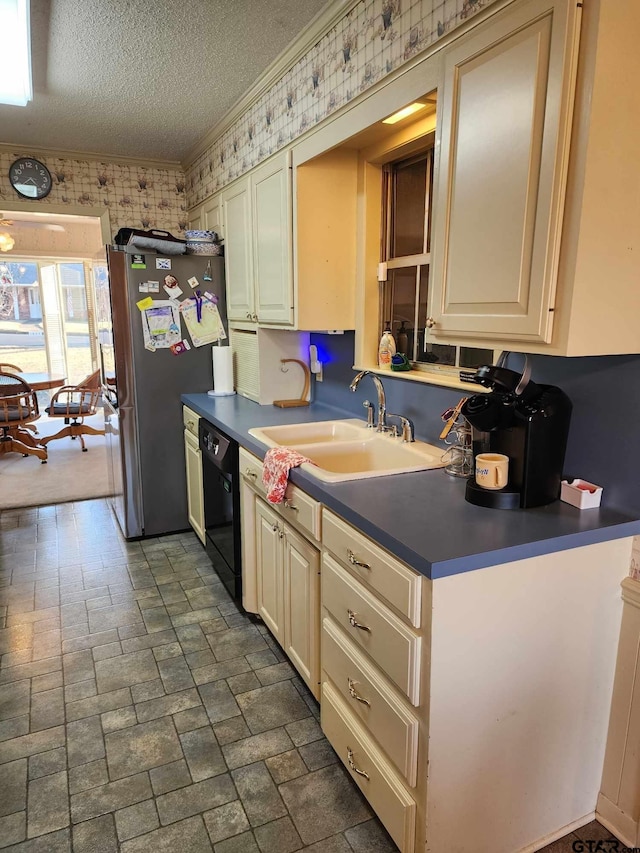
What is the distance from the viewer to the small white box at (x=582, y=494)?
4.80 ft

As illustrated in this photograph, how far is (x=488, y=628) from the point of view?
1.31 metres

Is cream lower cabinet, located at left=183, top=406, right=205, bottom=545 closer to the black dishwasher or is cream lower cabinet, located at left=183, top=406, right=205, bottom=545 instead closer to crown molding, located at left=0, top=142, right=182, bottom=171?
the black dishwasher

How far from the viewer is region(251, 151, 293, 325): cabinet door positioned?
252 centimetres

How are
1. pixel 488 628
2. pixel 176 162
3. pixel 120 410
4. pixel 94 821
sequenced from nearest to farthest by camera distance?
1. pixel 488 628
2. pixel 94 821
3. pixel 120 410
4. pixel 176 162

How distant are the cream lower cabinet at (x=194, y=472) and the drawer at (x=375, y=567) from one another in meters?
1.66

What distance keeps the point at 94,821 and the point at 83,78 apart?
10.1ft

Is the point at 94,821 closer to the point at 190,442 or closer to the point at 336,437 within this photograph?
the point at 336,437

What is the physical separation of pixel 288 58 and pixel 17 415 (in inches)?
164

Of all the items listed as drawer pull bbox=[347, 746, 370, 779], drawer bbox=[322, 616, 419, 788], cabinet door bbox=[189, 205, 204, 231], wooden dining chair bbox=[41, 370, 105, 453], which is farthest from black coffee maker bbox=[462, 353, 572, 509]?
wooden dining chair bbox=[41, 370, 105, 453]

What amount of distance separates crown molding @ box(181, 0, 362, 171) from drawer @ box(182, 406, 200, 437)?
66.6 inches

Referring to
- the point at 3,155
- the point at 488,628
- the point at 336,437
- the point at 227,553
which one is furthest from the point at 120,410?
the point at 488,628

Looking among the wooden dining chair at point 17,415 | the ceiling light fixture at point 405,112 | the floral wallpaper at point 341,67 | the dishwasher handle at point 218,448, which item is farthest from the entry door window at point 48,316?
the ceiling light fixture at point 405,112

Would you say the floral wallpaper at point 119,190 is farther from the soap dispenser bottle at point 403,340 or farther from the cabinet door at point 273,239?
the soap dispenser bottle at point 403,340

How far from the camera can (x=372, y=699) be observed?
1505 mm
